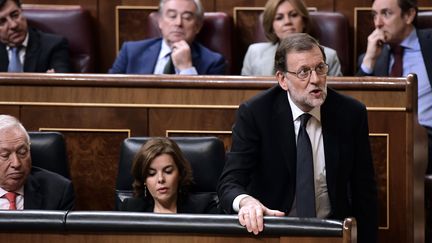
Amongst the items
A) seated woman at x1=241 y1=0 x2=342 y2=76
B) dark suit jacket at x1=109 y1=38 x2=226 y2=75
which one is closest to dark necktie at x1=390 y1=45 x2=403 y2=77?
seated woman at x1=241 y1=0 x2=342 y2=76

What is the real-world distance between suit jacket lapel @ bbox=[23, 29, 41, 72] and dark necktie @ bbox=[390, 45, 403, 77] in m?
1.03

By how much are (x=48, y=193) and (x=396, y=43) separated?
1155 mm

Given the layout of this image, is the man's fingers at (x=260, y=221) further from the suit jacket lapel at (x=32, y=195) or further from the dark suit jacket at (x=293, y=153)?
the suit jacket lapel at (x=32, y=195)

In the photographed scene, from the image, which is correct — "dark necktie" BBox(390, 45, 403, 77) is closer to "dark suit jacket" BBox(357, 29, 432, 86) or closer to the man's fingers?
"dark suit jacket" BBox(357, 29, 432, 86)

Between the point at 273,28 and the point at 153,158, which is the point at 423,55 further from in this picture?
the point at 153,158

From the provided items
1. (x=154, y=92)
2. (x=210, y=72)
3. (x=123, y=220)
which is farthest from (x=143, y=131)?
(x=123, y=220)

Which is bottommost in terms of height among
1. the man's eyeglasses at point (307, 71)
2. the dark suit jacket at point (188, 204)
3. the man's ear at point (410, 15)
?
the dark suit jacket at point (188, 204)

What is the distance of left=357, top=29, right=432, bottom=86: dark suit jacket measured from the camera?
2.68 m

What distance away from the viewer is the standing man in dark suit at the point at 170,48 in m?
2.76

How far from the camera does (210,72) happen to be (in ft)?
9.00

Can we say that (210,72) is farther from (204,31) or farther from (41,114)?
(41,114)

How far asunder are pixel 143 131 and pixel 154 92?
101 millimetres

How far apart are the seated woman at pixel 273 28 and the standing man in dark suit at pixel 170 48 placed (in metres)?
0.09

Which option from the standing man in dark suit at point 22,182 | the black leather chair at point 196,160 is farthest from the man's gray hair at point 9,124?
the black leather chair at point 196,160
